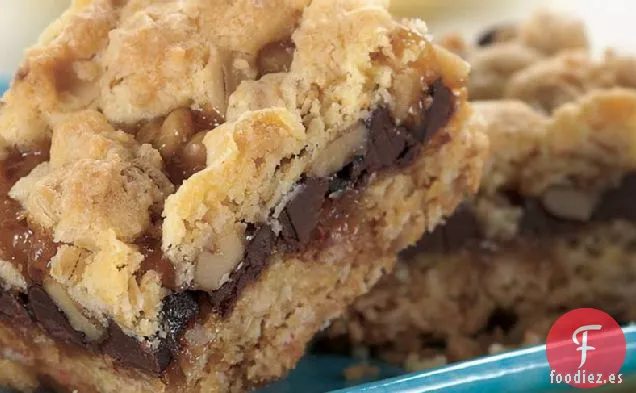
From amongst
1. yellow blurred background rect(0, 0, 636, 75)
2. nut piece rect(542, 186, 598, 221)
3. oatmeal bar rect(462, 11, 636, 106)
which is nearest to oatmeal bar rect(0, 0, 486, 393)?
nut piece rect(542, 186, 598, 221)

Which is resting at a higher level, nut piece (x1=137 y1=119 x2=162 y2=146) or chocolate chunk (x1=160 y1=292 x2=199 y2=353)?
nut piece (x1=137 y1=119 x2=162 y2=146)

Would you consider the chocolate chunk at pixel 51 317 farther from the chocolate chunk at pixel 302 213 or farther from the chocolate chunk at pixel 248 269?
the chocolate chunk at pixel 302 213

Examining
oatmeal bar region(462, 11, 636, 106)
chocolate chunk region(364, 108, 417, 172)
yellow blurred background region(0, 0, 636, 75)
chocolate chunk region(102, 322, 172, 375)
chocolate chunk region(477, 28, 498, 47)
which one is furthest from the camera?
yellow blurred background region(0, 0, 636, 75)

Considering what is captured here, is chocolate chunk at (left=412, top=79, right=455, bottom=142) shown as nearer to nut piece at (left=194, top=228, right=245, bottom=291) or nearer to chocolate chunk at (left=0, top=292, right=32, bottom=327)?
nut piece at (left=194, top=228, right=245, bottom=291)

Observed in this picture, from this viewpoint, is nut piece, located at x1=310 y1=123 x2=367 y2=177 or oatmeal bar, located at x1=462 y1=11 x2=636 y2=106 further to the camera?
oatmeal bar, located at x1=462 y1=11 x2=636 y2=106

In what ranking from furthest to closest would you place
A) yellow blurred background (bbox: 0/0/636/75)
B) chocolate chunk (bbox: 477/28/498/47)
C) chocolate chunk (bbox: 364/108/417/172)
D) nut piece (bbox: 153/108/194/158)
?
yellow blurred background (bbox: 0/0/636/75) < chocolate chunk (bbox: 477/28/498/47) < chocolate chunk (bbox: 364/108/417/172) < nut piece (bbox: 153/108/194/158)

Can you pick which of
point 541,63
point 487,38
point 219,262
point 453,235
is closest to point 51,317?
point 219,262
